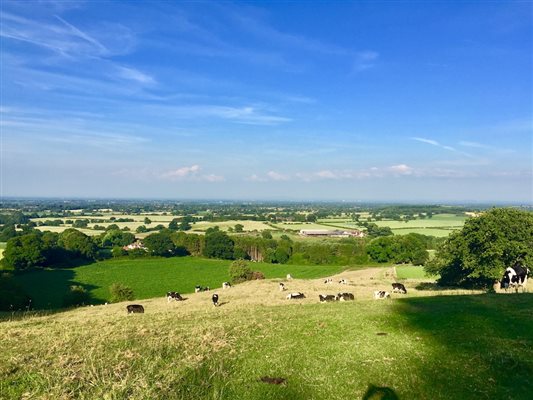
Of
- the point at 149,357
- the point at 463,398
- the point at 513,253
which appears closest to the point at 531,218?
the point at 513,253

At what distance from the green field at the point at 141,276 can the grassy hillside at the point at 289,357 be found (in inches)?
2219

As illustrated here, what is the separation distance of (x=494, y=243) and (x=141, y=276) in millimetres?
81162

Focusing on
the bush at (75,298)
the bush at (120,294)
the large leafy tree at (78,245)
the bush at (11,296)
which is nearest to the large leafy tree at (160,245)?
the large leafy tree at (78,245)

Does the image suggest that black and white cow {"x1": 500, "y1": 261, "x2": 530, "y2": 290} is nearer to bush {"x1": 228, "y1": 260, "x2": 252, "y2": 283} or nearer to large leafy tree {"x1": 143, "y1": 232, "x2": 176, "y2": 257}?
bush {"x1": 228, "y1": 260, "x2": 252, "y2": 283}

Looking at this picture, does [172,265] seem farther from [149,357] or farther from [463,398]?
[463,398]

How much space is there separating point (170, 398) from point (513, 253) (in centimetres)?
4072

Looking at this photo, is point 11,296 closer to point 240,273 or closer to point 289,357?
point 240,273

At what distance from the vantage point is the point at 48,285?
84.7m

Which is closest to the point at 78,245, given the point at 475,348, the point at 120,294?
the point at 120,294

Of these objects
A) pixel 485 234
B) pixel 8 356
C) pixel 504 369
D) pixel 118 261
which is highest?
pixel 485 234

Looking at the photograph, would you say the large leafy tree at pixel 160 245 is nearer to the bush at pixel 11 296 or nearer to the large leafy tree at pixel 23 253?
the large leafy tree at pixel 23 253

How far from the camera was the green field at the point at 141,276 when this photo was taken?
77.4 metres

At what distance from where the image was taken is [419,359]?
617 inches

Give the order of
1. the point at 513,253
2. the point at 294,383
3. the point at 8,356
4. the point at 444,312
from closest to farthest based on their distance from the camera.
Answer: the point at 294,383 < the point at 8,356 < the point at 444,312 < the point at 513,253
